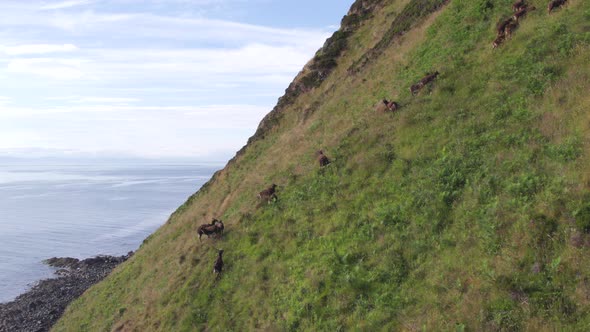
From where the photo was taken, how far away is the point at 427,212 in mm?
16219

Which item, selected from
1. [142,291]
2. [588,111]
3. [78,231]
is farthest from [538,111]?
[78,231]

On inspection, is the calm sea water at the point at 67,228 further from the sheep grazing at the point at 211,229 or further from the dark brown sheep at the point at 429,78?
the dark brown sheep at the point at 429,78

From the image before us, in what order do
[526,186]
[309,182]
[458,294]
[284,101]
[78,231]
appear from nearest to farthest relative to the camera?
[458,294], [526,186], [309,182], [284,101], [78,231]

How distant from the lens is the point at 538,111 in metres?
17.4

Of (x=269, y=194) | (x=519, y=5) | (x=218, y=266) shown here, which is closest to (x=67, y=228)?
(x=269, y=194)

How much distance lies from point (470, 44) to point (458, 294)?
17034 mm

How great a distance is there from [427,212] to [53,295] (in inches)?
2072

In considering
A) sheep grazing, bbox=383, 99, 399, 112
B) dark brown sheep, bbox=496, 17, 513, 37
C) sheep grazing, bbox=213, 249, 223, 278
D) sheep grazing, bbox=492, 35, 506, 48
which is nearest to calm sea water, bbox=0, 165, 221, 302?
sheep grazing, bbox=213, 249, 223, 278

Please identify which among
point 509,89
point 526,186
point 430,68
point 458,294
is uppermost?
point 430,68

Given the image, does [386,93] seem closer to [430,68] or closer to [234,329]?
[430,68]

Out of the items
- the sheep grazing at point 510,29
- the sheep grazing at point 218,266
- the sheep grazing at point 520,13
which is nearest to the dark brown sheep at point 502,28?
the sheep grazing at point 510,29

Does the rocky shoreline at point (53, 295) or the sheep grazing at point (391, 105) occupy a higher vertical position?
the sheep grazing at point (391, 105)

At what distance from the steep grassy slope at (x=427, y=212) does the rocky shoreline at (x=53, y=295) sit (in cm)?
1847

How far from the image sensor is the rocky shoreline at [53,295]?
45.6 m
